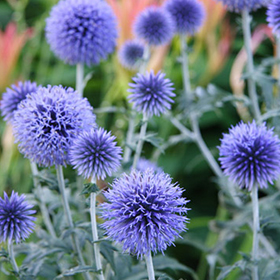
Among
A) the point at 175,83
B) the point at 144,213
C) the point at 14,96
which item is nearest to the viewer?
the point at 144,213

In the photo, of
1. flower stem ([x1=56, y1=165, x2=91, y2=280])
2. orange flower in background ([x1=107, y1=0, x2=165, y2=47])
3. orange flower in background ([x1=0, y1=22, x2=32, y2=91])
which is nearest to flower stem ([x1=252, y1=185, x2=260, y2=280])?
flower stem ([x1=56, y1=165, x2=91, y2=280])

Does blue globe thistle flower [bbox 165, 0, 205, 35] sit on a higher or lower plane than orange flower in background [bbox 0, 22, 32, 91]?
lower

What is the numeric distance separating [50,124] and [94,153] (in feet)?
0.43

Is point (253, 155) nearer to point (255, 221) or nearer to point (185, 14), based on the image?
point (255, 221)

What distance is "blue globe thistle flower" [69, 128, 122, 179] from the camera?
3.18ft

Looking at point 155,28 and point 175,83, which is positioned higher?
point 175,83

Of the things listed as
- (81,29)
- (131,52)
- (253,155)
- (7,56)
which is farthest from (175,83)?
(253,155)

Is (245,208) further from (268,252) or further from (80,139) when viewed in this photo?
(80,139)

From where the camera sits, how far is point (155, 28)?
1.57m

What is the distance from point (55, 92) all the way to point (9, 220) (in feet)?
1.05

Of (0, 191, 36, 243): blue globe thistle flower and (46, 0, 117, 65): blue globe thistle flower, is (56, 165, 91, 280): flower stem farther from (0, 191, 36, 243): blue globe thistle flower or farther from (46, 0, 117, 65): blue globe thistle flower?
(46, 0, 117, 65): blue globe thistle flower

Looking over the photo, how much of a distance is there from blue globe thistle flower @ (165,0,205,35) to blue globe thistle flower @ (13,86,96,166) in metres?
0.80

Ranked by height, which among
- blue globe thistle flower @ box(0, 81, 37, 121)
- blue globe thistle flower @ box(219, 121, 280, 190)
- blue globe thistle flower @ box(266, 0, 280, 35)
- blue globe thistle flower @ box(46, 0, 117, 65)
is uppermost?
blue globe thistle flower @ box(46, 0, 117, 65)

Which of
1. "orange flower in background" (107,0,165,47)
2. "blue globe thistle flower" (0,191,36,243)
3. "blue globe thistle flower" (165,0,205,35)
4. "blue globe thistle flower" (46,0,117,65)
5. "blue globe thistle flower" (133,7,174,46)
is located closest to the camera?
"blue globe thistle flower" (0,191,36,243)
